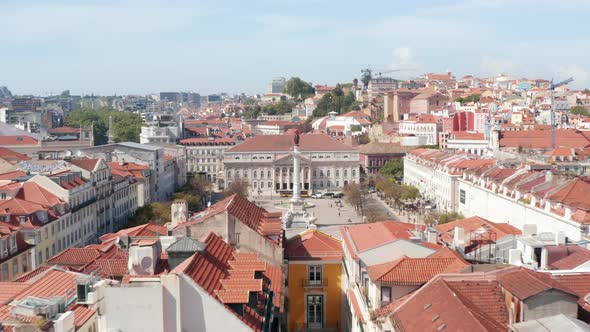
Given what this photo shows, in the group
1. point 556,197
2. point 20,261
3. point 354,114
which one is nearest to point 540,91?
point 354,114

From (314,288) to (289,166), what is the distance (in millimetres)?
75356

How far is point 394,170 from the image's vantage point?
96188mm

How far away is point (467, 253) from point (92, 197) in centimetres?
3136

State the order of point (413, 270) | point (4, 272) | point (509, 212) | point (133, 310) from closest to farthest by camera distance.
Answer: point (133, 310), point (413, 270), point (4, 272), point (509, 212)

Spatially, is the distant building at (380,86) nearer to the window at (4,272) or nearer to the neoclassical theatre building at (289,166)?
the neoclassical theatre building at (289,166)

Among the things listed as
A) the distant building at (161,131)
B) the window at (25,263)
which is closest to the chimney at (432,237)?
the window at (25,263)

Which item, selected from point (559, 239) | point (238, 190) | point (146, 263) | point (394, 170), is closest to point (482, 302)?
point (146, 263)

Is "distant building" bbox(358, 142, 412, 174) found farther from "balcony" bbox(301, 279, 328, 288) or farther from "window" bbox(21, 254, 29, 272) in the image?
"balcony" bbox(301, 279, 328, 288)

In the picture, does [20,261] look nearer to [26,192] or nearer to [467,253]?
[26,192]

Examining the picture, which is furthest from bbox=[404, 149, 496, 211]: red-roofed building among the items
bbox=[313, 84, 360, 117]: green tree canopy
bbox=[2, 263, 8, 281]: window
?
bbox=[313, 84, 360, 117]: green tree canopy

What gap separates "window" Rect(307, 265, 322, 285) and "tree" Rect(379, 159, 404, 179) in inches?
2736

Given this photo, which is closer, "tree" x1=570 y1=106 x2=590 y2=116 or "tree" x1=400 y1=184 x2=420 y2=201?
"tree" x1=400 y1=184 x2=420 y2=201

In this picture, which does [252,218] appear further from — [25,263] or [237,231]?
[25,263]

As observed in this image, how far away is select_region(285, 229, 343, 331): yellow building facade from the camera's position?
83.1 feet
